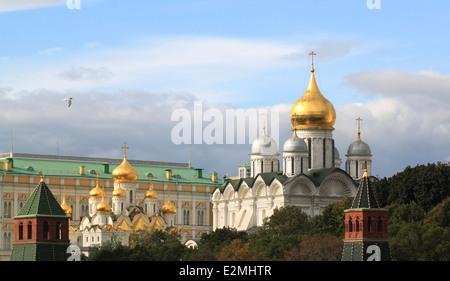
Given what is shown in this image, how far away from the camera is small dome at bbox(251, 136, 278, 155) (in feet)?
346

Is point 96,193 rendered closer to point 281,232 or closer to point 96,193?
point 96,193

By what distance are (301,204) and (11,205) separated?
35.9m

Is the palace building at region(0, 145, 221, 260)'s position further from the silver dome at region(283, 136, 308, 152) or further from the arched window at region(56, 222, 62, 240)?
the arched window at region(56, 222, 62, 240)

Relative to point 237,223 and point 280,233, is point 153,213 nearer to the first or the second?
point 237,223

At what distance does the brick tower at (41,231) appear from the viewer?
57875 millimetres

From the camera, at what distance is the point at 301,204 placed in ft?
319

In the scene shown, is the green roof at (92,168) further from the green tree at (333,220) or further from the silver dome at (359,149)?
the green tree at (333,220)

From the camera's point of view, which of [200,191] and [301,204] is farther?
[200,191]

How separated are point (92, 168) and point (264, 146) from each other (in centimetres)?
2945

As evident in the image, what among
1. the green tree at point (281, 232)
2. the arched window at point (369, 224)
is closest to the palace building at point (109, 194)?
the green tree at point (281, 232)

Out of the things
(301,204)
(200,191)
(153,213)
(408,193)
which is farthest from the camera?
(200,191)

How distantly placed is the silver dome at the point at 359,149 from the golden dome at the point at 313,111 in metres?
2.79

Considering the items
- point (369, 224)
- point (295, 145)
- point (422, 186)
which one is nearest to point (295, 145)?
point (295, 145)

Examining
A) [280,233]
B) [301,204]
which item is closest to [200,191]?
[301,204]
